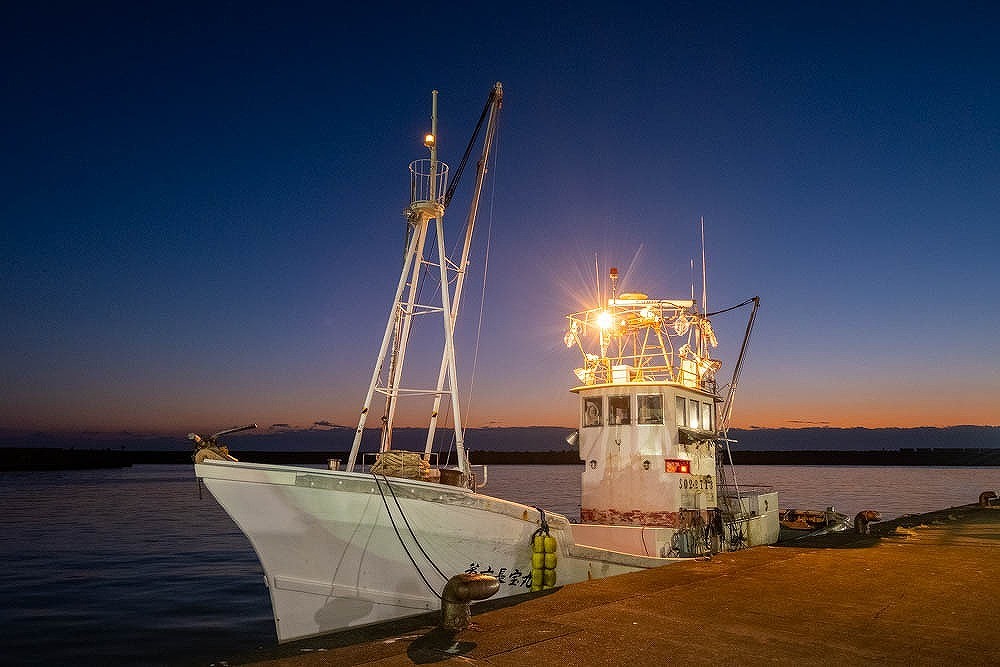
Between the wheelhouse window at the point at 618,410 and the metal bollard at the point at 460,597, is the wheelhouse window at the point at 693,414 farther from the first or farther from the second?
the metal bollard at the point at 460,597

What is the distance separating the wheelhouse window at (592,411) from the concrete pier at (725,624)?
551cm

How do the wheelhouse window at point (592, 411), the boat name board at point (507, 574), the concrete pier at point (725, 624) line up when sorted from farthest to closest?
the wheelhouse window at point (592, 411)
the boat name board at point (507, 574)
the concrete pier at point (725, 624)

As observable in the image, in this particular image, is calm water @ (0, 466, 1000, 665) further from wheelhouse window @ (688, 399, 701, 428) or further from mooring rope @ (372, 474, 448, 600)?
wheelhouse window @ (688, 399, 701, 428)

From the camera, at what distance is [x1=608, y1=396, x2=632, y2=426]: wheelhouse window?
1855cm

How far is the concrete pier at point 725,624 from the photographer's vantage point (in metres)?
7.44

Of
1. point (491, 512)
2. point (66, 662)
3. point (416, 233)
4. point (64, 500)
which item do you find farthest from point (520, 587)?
point (64, 500)

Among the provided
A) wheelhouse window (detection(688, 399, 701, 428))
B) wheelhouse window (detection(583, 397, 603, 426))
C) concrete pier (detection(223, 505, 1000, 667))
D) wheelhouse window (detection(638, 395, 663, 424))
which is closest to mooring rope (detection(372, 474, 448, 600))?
concrete pier (detection(223, 505, 1000, 667))

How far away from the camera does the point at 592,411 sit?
1919 cm

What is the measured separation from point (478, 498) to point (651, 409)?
280 inches

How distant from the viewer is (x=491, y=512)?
13.4m

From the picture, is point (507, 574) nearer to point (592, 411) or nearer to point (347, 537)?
point (347, 537)

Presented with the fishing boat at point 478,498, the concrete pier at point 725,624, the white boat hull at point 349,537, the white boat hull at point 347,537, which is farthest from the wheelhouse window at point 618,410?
the white boat hull at point 347,537

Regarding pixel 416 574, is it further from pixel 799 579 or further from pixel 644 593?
pixel 799 579

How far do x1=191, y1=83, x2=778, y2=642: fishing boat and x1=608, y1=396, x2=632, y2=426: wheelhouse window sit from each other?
0.03 meters
